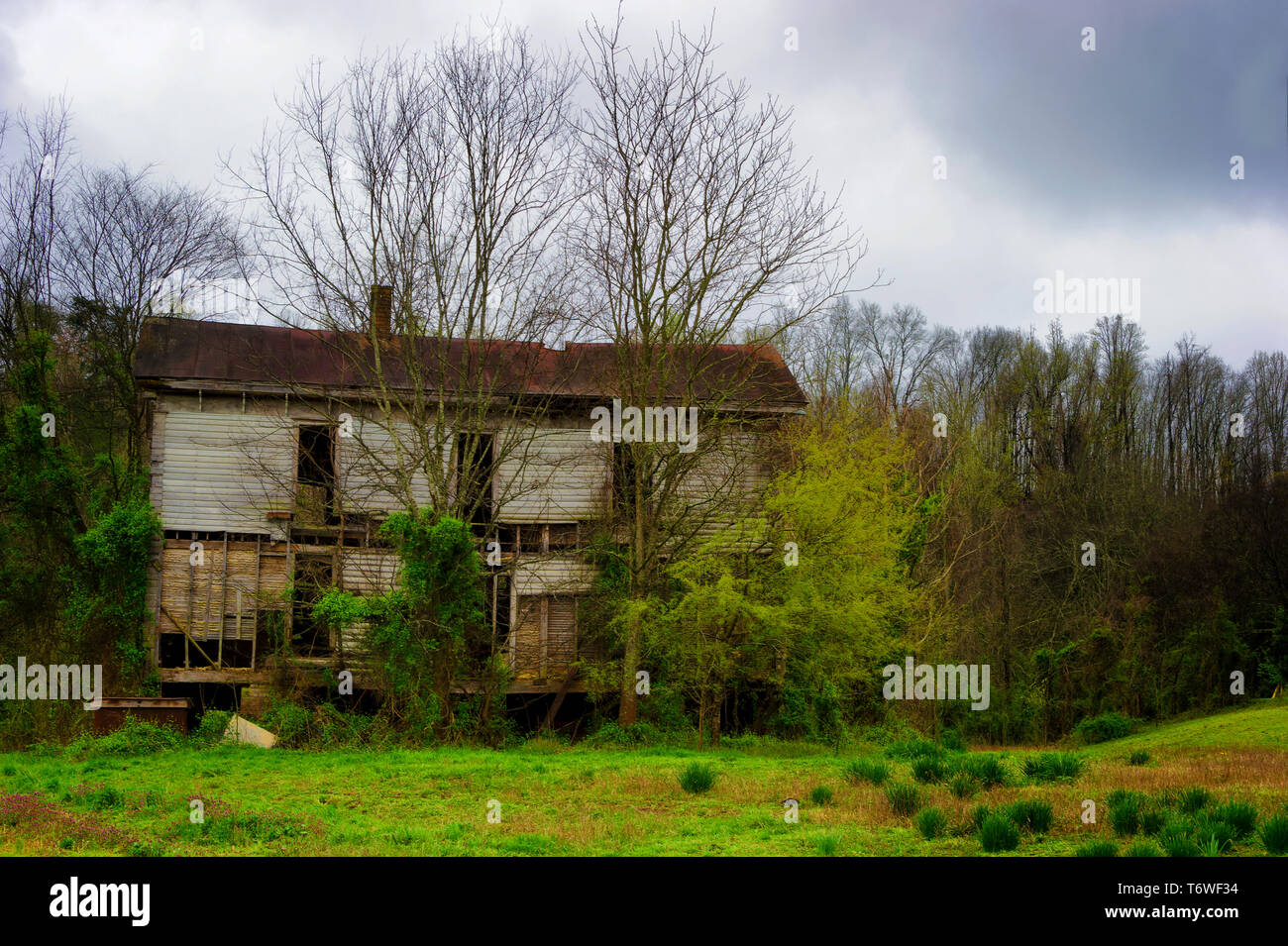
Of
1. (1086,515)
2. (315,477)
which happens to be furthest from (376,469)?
(1086,515)

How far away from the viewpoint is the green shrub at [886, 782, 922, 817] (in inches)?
418

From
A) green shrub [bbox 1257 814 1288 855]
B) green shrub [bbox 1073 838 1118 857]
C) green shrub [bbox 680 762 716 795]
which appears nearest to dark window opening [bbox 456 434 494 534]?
green shrub [bbox 680 762 716 795]

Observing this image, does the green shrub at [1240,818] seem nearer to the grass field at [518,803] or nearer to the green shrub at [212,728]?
the grass field at [518,803]

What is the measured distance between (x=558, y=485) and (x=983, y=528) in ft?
69.3

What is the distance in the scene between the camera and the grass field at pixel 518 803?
9758 mm

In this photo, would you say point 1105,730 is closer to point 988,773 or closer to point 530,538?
point 530,538

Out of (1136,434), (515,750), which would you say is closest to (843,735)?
(515,750)

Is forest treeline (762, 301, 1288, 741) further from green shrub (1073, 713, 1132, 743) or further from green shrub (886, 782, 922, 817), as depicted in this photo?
green shrub (886, 782, 922, 817)

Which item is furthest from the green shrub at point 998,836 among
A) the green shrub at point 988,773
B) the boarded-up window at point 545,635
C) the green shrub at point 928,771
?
the boarded-up window at point 545,635

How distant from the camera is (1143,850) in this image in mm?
8047

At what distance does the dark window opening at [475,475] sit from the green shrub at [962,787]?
14.6 metres

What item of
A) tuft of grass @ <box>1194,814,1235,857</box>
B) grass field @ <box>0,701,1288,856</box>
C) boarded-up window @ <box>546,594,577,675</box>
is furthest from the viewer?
boarded-up window @ <box>546,594,577,675</box>

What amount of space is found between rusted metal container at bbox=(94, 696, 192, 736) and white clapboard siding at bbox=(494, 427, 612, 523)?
8.35m
